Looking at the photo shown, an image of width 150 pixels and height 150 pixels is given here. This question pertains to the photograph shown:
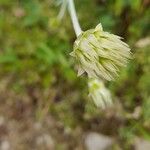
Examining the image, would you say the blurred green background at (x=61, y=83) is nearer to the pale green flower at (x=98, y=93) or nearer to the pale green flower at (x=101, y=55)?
the pale green flower at (x=98, y=93)

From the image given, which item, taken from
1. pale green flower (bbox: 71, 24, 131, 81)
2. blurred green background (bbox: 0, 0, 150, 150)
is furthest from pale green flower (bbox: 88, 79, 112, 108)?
pale green flower (bbox: 71, 24, 131, 81)

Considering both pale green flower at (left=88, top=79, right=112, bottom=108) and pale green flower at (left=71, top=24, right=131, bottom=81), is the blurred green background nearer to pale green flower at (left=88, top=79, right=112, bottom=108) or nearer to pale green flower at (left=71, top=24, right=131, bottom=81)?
pale green flower at (left=88, top=79, right=112, bottom=108)

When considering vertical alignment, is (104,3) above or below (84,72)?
above

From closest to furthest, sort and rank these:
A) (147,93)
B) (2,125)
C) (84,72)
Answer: (84,72) → (147,93) → (2,125)

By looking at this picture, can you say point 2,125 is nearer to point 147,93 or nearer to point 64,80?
point 64,80

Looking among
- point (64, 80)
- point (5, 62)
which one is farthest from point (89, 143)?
point (5, 62)

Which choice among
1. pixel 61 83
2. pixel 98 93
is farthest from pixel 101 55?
pixel 61 83
